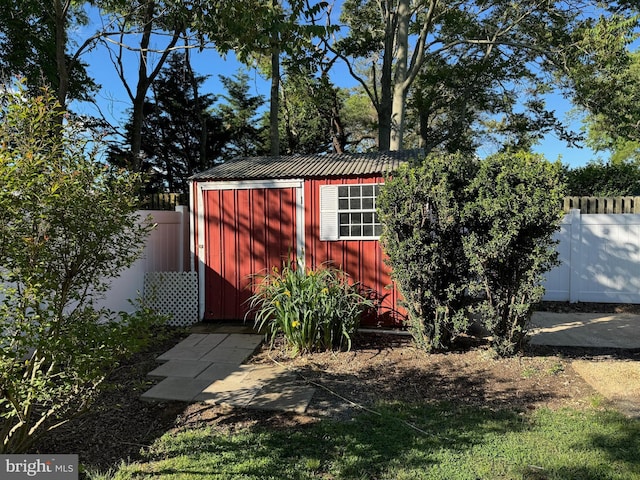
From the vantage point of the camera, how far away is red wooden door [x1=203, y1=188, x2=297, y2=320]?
20.3 feet

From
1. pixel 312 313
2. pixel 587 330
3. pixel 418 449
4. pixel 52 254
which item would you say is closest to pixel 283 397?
pixel 312 313

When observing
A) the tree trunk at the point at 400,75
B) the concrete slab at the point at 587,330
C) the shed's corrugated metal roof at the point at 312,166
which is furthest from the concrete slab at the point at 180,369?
the tree trunk at the point at 400,75

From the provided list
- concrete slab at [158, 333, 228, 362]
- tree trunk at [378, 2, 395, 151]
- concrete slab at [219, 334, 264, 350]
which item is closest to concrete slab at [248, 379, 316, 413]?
concrete slab at [219, 334, 264, 350]

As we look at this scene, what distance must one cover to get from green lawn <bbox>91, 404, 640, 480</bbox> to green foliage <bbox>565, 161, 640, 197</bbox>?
8364mm

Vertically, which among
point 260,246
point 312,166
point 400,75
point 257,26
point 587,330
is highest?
point 400,75

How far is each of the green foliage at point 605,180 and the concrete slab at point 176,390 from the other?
9694 millimetres

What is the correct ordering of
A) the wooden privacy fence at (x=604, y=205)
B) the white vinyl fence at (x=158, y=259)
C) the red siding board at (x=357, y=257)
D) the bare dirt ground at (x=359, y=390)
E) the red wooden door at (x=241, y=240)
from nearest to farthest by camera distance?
the bare dirt ground at (x=359, y=390)
the red siding board at (x=357, y=257)
the white vinyl fence at (x=158, y=259)
the red wooden door at (x=241, y=240)
the wooden privacy fence at (x=604, y=205)

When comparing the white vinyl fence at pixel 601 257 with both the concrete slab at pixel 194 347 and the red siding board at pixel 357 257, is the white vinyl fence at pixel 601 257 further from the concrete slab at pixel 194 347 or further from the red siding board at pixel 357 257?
the concrete slab at pixel 194 347

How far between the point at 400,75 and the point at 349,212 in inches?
243

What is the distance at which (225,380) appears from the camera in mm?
4020

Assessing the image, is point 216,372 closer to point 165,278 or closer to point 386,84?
point 165,278

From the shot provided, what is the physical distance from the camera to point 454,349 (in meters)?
4.73

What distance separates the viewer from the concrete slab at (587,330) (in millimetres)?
5049

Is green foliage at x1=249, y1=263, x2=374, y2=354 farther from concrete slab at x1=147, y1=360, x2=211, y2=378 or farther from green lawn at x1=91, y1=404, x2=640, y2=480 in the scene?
green lawn at x1=91, y1=404, x2=640, y2=480
